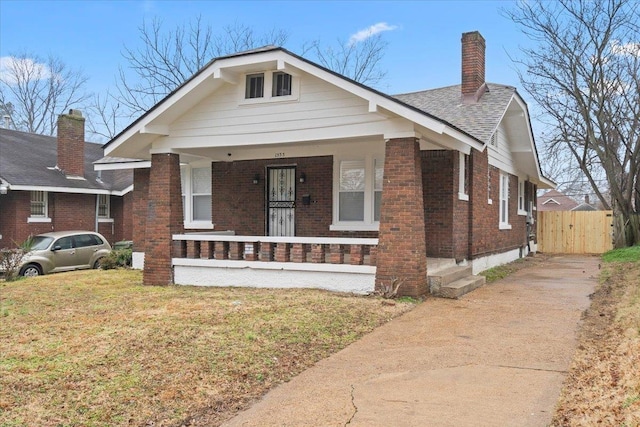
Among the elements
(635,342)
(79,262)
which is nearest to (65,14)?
(79,262)

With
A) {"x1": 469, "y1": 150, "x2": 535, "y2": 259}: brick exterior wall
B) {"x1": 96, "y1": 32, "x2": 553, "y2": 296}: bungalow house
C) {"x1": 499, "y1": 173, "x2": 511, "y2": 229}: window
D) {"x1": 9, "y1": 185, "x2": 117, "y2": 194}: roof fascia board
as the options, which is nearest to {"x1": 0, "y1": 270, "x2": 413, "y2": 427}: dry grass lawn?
{"x1": 96, "y1": 32, "x2": 553, "y2": 296}: bungalow house

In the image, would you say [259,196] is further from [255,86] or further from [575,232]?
[575,232]

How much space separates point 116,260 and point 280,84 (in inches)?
346

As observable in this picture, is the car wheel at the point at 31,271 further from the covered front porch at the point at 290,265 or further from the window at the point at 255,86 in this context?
the window at the point at 255,86

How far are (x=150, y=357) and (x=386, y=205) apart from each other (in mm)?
5115

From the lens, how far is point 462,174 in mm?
12008

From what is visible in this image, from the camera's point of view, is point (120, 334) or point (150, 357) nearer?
point (150, 357)

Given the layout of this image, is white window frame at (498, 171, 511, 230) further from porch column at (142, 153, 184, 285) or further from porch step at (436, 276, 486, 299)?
porch column at (142, 153, 184, 285)

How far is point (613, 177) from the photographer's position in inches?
816

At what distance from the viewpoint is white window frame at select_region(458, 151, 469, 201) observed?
1175 centimetres

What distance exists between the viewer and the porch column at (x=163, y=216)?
11703 millimetres

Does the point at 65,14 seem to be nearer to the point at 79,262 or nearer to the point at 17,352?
the point at 79,262

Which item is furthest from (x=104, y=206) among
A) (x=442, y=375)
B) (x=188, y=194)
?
(x=442, y=375)

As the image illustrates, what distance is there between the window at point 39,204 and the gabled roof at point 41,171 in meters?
0.61
